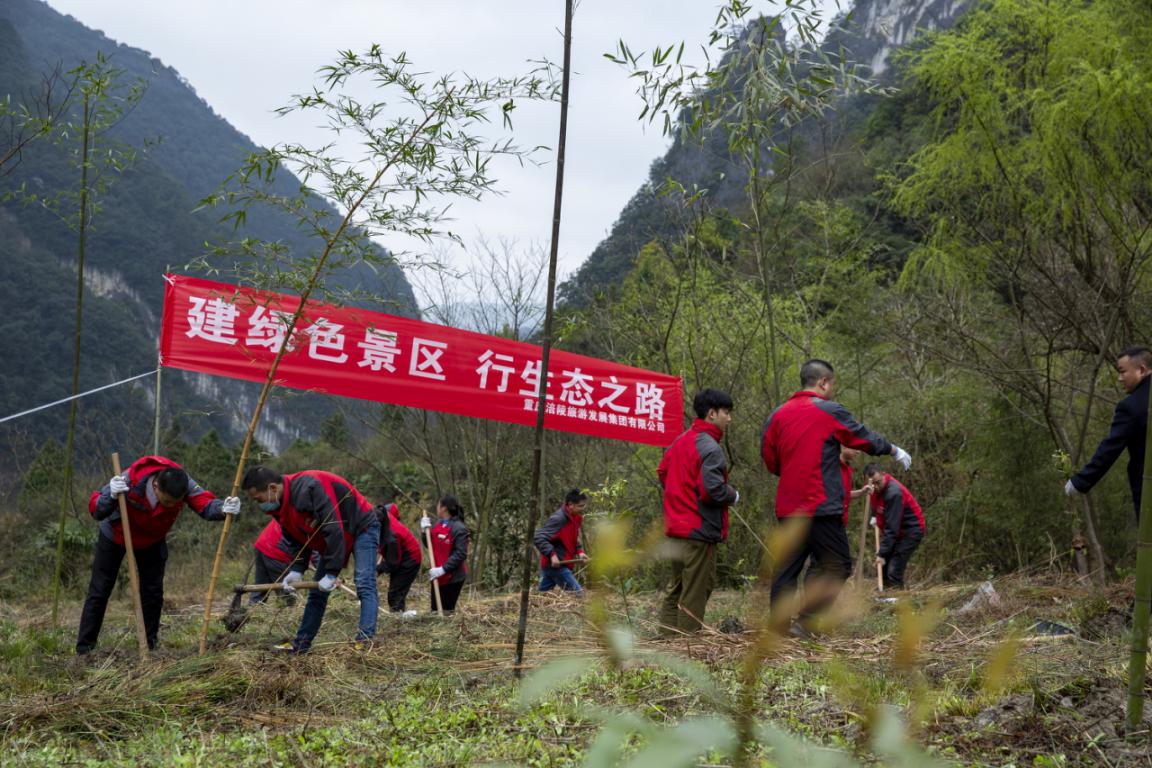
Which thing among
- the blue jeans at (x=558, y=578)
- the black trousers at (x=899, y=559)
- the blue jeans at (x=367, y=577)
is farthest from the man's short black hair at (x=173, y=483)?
the black trousers at (x=899, y=559)

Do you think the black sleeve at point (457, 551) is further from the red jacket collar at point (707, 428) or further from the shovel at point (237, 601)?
the red jacket collar at point (707, 428)

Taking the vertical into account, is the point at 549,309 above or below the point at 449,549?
above

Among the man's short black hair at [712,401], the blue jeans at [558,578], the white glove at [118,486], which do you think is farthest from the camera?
the blue jeans at [558,578]

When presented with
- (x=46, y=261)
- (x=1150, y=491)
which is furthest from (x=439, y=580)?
(x=46, y=261)

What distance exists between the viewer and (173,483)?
5.49 meters

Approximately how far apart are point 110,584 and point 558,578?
424 cm

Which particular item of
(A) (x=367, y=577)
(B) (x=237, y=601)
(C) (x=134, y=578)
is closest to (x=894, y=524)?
(A) (x=367, y=577)

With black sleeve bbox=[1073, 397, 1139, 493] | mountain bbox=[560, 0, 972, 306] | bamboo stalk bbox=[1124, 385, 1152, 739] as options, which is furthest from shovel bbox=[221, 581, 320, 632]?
bamboo stalk bbox=[1124, 385, 1152, 739]

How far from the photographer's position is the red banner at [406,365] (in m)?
7.14

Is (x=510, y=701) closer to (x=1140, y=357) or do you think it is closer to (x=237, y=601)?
(x=1140, y=357)

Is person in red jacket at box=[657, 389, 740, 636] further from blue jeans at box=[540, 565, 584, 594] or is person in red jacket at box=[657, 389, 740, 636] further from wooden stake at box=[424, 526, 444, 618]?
blue jeans at box=[540, 565, 584, 594]

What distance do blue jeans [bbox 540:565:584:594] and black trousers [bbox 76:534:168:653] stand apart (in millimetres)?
3718

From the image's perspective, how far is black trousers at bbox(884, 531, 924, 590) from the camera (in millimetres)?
8828

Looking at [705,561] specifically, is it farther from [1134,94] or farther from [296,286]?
[1134,94]
